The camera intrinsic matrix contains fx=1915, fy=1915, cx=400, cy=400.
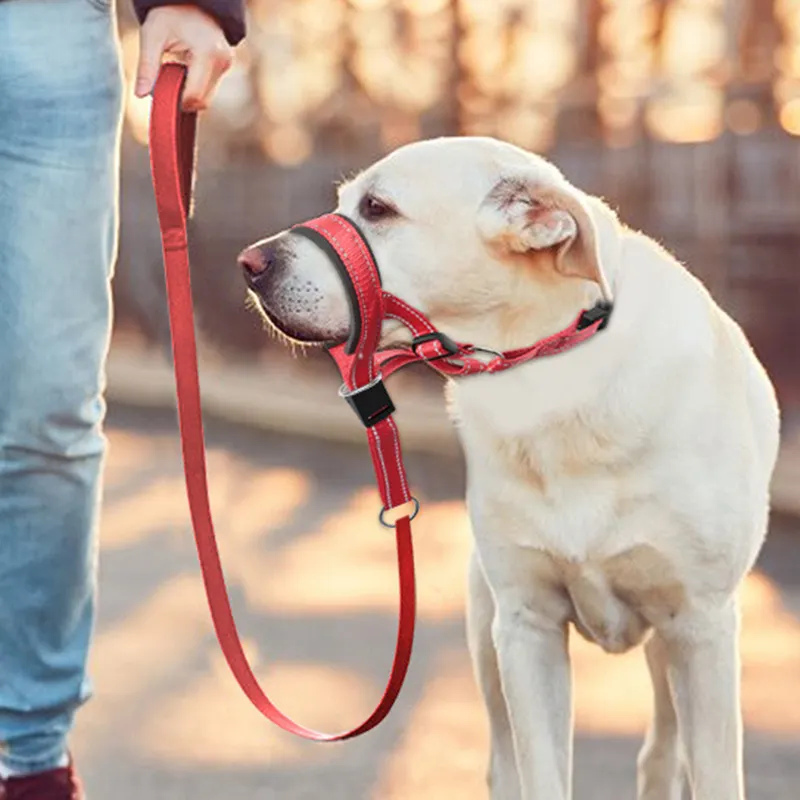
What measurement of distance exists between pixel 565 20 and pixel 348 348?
9.93 m

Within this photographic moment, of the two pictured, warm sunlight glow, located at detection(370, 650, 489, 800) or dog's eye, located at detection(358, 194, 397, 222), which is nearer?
dog's eye, located at detection(358, 194, 397, 222)

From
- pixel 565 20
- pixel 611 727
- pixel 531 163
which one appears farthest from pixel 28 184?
pixel 565 20

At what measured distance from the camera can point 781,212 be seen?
32.5 feet

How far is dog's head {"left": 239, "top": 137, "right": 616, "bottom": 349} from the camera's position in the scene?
2.96 meters

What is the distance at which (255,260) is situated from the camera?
9.76ft

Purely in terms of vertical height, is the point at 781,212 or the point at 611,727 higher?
the point at 611,727

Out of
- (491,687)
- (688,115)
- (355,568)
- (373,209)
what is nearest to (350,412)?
(688,115)

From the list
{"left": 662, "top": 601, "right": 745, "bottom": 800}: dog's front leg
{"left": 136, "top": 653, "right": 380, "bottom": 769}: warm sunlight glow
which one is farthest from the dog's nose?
{"left": 136, "top": 653, "right": 380, "bottom": 769}: warm sunlight glow

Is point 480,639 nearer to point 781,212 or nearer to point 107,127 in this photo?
point 107,127

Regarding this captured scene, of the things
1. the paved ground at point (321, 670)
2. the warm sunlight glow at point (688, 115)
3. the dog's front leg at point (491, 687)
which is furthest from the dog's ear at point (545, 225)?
the warm sunlight glow at point (688, 115)

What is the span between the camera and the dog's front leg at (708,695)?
312 cm

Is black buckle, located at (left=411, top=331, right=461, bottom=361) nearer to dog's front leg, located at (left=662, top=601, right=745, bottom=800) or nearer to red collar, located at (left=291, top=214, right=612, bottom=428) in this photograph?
red collar, located at (left=291, top=214, right=612, bottom=428)

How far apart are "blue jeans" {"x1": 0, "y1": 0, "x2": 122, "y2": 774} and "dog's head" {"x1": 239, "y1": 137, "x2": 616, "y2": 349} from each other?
37cm

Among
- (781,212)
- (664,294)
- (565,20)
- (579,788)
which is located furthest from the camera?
(565,20)
